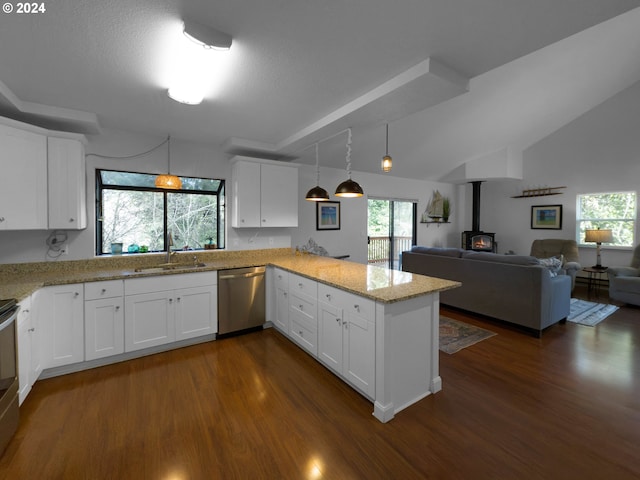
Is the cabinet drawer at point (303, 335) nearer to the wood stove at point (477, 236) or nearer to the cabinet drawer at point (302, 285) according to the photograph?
the cabinet drawer at point (302, 285)

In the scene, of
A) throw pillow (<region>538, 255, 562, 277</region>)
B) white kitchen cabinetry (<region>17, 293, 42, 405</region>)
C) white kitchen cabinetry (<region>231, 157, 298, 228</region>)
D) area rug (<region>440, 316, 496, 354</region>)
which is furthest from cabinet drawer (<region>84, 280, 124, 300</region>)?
throw pillow (<region>538, 255, 562, 277</region>)

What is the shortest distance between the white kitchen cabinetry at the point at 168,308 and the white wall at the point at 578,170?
7.33 metres

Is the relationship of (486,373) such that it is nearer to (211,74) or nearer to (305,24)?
(305,24)

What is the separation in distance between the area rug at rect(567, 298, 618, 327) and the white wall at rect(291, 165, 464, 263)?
10.7 ft

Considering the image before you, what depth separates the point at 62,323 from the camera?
2.55 metres

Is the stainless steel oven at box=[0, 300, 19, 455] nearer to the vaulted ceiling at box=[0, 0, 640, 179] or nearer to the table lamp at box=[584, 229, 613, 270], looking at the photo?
the vaulted ceiling at box=[0, 0, 640, 179]

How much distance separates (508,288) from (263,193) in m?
3.46

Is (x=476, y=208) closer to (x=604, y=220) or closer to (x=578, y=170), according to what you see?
(x=578, y=170)

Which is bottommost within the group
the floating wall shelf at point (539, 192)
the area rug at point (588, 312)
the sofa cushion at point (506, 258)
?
the area rug at point (588, 312)

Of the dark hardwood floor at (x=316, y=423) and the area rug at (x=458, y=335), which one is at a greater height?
the area rug at (x=458, y=335)

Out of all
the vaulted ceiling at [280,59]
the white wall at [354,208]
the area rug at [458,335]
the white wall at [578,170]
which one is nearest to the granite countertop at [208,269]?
the area rug at [458,335]

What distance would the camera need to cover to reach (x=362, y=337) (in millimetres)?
2148

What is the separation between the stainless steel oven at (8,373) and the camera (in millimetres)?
1711

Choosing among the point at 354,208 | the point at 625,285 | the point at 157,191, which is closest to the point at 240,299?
the point at 157,191
